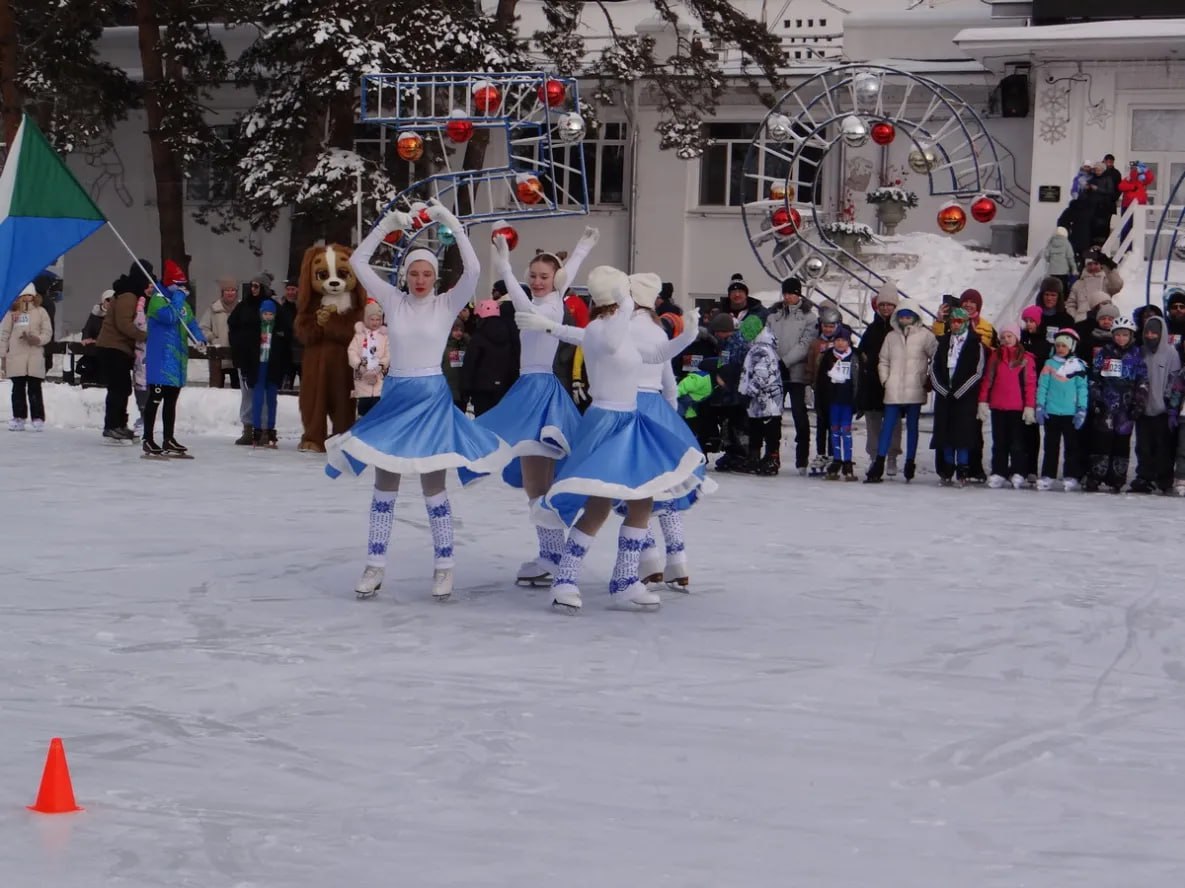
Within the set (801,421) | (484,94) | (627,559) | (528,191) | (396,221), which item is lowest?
(627,559)

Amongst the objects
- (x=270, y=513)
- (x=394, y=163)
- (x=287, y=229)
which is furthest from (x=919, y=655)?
(x=287, y=229)

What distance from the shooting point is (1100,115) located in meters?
29.1

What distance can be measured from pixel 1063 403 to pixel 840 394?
6.15 ft

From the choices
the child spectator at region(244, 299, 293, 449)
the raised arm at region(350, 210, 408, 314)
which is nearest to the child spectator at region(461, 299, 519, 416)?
the child spectator at region(244, 299, 293, 449)

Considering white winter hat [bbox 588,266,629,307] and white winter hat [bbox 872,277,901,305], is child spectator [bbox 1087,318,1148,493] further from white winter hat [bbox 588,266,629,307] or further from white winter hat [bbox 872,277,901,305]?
white winter hat [bbox 588,266,629,307]

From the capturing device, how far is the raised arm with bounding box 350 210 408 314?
905cm

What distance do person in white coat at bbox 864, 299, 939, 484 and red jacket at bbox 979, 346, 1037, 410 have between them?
517mm

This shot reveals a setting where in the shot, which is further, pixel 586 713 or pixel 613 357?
pixel 613 357

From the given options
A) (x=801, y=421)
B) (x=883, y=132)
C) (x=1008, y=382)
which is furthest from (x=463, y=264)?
(x=883, y=132)

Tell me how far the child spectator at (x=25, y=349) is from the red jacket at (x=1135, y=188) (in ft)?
45.3

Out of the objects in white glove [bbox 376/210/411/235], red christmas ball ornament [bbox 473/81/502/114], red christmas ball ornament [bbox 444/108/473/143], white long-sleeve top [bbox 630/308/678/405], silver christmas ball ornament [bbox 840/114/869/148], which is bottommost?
white long-sleeve top [bbox 630/308/678/405]

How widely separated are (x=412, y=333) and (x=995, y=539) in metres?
5.02

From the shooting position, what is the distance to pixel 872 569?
11.0 m

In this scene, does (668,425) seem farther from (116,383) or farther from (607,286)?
(116,383)
